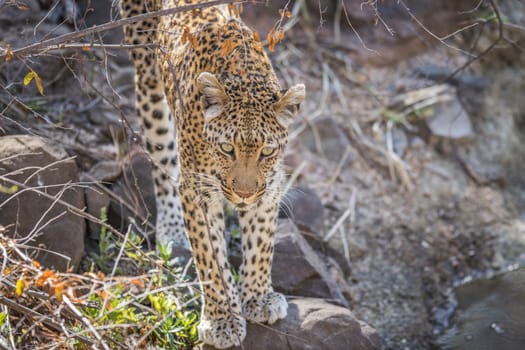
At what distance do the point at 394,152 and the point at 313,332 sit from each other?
420 cm

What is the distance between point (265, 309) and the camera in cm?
623

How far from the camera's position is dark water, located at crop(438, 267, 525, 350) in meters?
7.20

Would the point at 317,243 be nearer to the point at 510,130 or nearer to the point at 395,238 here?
the point at 395,238

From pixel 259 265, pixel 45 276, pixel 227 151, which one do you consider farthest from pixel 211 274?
pixel 45 276

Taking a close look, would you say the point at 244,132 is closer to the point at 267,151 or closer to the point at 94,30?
the point at 267,151

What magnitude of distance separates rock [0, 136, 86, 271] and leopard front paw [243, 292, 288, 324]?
152 centimetres

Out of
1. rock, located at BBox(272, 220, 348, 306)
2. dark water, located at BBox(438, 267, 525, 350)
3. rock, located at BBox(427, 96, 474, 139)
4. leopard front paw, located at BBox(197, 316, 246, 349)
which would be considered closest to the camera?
leopard front paw, located at BBox(197, 316, 246, 349)

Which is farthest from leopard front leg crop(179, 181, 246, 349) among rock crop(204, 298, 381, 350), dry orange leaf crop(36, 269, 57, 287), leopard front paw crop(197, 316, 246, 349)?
dry orange leaf crop(36, 269, 57, 287)

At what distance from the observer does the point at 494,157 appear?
10.4 meters

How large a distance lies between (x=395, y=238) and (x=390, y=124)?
5.30ft

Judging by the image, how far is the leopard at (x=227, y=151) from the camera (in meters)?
5.56

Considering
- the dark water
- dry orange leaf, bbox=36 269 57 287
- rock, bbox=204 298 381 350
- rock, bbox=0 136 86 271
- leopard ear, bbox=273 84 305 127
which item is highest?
leopard ear, bbox=273 84 305 127

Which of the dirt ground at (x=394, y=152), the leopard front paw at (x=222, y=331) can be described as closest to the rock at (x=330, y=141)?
the dirt ground at (x=394, y=152)

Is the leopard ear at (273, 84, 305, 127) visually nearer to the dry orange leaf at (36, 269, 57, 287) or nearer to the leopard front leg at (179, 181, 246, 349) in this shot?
the leopard front leg at (179, 181, 246, 349)
